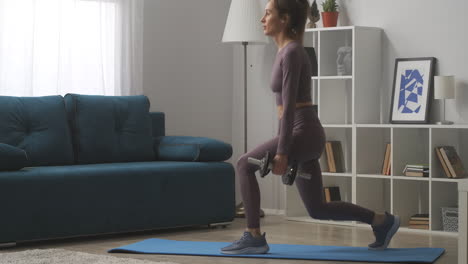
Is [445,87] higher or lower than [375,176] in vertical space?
higher

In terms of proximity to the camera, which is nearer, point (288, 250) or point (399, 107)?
point (288, 250)

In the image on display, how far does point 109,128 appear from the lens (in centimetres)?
531

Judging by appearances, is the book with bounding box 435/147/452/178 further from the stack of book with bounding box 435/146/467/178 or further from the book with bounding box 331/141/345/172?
the book with bounding box 331/141/345/172

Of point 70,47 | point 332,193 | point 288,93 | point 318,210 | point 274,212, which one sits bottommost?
point 274,212

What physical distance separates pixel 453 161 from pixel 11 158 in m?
2.74

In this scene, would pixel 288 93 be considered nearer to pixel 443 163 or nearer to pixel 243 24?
pixel 443 163

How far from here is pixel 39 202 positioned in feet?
14.7

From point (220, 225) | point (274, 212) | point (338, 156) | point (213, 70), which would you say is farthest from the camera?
point (213, 70)

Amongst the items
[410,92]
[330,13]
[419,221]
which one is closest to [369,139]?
[410,92]

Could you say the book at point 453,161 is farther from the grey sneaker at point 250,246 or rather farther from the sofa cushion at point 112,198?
the grey sneaker at point 250,246

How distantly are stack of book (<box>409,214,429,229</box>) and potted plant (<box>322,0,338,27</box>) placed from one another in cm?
150

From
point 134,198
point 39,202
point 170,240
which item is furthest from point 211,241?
point 39,202

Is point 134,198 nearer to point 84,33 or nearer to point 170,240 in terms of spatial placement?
point 170,240

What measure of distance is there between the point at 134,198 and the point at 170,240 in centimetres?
37
